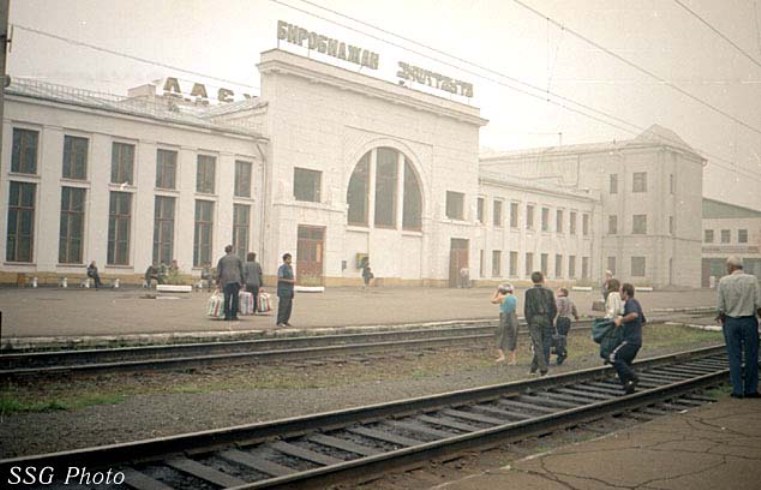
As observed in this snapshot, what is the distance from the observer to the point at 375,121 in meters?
45.2

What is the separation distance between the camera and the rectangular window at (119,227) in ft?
113

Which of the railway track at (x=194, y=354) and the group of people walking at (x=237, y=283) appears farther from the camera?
the group of people walking at (x=237, y=283)

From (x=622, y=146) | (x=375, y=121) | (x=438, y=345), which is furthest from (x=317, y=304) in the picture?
(x=622, y=146)

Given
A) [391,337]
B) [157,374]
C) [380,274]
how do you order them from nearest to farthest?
1. [157,374]
2. [391,337]
3. [380,274]

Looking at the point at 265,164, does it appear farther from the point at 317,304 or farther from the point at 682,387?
the point at 682,387

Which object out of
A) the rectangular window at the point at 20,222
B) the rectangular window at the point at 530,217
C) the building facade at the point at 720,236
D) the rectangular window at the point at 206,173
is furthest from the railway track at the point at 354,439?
the building facade at the point at 720,236

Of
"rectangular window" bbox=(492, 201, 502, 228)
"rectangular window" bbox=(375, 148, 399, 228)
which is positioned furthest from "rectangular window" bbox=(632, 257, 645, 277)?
"rectangular window" bbox=(375, 148, 399, 228)

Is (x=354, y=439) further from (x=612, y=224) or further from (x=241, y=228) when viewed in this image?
(x=612, y=224)

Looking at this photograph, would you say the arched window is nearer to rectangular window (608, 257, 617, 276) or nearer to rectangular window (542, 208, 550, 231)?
rectangular window (542, 208, 550, 231)

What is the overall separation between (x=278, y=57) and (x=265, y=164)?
5998 millimetres

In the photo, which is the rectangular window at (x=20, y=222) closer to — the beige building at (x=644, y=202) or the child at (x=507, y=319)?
the child at (x=507, y=319)

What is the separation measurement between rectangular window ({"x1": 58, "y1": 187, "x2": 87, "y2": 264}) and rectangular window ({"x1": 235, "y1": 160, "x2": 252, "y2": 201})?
8514 millimetres

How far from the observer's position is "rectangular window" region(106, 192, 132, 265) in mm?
34344

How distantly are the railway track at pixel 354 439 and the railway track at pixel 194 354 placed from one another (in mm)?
4944
